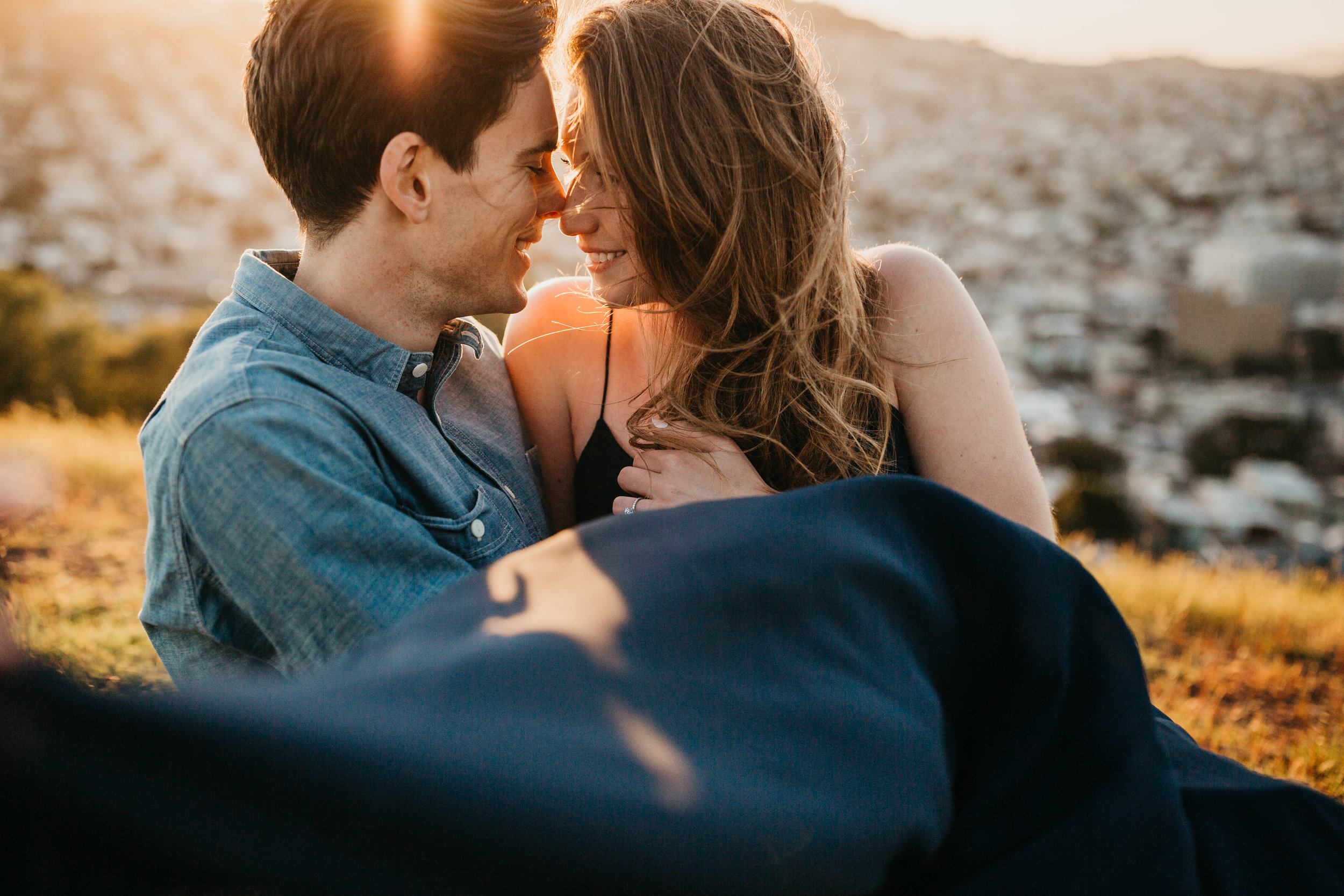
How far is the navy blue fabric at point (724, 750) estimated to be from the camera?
2.32ft

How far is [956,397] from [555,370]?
1165 mm

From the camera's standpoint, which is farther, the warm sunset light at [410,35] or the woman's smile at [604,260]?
the woman's smile at [604,260]

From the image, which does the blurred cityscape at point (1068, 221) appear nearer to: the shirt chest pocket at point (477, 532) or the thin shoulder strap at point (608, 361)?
the thin shoulder strap at point (608, 361)

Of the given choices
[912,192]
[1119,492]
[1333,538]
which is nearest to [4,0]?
[912,192]

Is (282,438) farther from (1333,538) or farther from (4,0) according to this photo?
(4,0)

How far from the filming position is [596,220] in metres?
2.31

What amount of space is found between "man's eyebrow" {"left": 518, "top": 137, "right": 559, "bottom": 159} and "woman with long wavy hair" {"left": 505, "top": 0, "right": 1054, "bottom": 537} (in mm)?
65

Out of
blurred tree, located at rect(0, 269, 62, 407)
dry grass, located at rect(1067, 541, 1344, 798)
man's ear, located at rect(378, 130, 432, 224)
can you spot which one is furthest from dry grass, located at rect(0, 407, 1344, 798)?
blurred tree, located at rect(0, 269, 62, 407)

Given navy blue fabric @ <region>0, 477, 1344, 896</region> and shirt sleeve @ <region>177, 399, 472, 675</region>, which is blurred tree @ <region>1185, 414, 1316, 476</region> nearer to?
navy blue fabric @ <region>0, 477, 1344, 896</region>

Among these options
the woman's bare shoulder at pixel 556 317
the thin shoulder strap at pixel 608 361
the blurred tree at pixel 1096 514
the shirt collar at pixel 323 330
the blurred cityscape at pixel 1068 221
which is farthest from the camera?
the blurred cityscape at pixel 1068 221

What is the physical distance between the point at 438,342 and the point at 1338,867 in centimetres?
215

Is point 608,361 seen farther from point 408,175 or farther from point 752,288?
point 408,175

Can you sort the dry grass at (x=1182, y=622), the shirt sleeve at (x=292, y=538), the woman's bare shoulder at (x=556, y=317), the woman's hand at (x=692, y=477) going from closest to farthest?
the shirt sleeve at (x=292, y=538) → the woman's hand at (x=692, y=477) → the woman's bare shoulder at (x=556, y=317) → the dry grass at (x=1182, y=622)

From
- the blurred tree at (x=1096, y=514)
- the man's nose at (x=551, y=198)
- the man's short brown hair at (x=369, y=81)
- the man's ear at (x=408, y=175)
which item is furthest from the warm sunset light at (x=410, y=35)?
the blurred tree at (x=1096, y=514)
